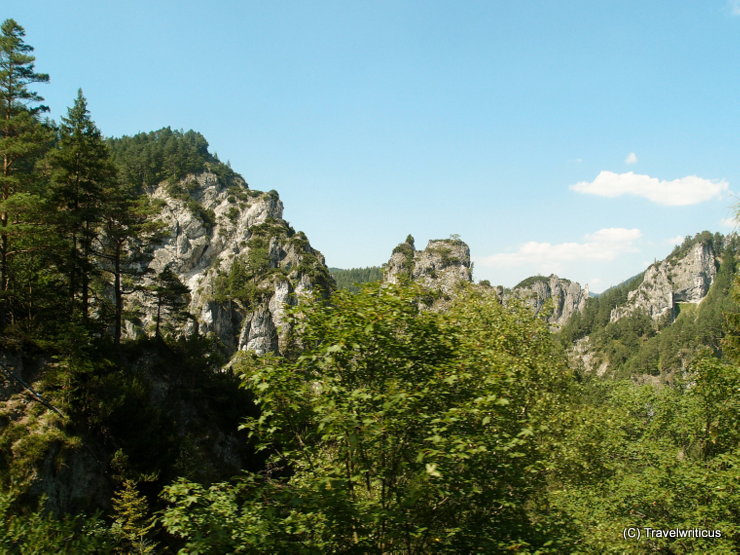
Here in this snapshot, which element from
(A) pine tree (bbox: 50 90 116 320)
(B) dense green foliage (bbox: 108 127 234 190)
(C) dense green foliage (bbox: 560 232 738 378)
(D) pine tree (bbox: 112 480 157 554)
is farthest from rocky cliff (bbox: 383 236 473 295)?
(D) pine tree (bbox: 112 480 157 554)

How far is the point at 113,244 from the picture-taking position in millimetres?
31406

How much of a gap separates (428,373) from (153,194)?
141333 millimetres

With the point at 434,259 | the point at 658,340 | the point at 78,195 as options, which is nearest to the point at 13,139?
the point at 78,195

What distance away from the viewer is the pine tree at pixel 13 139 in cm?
2173

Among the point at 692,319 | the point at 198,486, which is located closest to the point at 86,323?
the point at 198,486

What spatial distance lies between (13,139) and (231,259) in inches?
3578

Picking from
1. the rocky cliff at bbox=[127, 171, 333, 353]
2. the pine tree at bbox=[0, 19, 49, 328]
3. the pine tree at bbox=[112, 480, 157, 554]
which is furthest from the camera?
the rocky cliff at bbox=[127, 171, 333, 353]

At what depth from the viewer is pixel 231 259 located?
111000 mm

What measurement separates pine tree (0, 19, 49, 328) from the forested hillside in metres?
0.13

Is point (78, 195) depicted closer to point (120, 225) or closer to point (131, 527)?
point (120, 225)

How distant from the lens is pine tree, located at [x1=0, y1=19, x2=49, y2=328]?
21734mm

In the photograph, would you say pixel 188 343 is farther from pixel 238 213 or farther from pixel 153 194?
pixel 153 194

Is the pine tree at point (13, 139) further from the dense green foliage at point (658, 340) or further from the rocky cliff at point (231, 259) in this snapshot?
the dense green foliage at point (658, 340)

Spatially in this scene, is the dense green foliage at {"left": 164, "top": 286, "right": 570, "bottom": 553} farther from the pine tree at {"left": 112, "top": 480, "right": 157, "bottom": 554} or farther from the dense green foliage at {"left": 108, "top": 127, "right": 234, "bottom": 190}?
the dense green foliage at {"left": 108, "top": 127, "right": 234, "bottom": 190}
